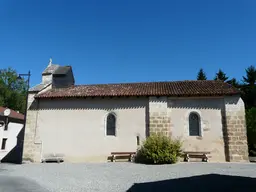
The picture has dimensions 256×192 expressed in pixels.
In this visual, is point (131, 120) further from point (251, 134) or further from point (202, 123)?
point (251, 134)

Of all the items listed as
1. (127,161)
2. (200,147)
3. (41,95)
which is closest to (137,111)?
(127,161)

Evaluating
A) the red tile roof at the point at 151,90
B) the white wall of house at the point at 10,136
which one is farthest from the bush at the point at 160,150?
the white wall of house at the point at 10,136

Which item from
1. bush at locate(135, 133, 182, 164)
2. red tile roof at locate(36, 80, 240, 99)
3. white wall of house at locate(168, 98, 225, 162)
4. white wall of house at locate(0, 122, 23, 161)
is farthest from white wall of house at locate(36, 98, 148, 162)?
white wall of house at locate(0, 122, 23, 161)

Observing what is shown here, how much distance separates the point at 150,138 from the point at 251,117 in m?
9.65

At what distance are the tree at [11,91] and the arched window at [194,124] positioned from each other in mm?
32769

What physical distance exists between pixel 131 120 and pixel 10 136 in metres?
12.9

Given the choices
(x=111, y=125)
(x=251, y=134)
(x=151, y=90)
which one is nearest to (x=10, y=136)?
(x=111, y=125)

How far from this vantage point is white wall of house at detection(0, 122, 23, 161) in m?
19.0

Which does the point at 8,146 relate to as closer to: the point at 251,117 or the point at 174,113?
the point at 174,113

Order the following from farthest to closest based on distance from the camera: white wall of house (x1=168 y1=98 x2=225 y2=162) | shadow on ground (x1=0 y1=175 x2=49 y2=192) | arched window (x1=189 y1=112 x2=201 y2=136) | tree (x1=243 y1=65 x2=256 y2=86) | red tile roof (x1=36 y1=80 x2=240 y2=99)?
tree (x1=243 y1=65 x2=256 y2=86) < red tile roof (x1=36 y1=80 x2=240 y2=99) < arched window (x1=189 y1=112 x2=201 y2=136) < white wall of house (x1=168 y1=98 x2=225 y2=162) < shadow on ground (x1=0 y1=175 x2=49 y2=192)

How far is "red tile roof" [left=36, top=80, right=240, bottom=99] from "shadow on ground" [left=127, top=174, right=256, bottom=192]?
7.63 metres

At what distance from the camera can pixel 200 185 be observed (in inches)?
269

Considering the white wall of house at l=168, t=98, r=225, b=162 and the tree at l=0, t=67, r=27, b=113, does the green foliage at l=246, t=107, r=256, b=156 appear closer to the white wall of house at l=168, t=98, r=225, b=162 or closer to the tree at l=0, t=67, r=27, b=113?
the white wall of house at l=168, t=98, r=225, b=162

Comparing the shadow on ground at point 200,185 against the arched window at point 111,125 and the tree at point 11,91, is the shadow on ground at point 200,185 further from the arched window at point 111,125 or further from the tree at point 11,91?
the tree at point 11,91
